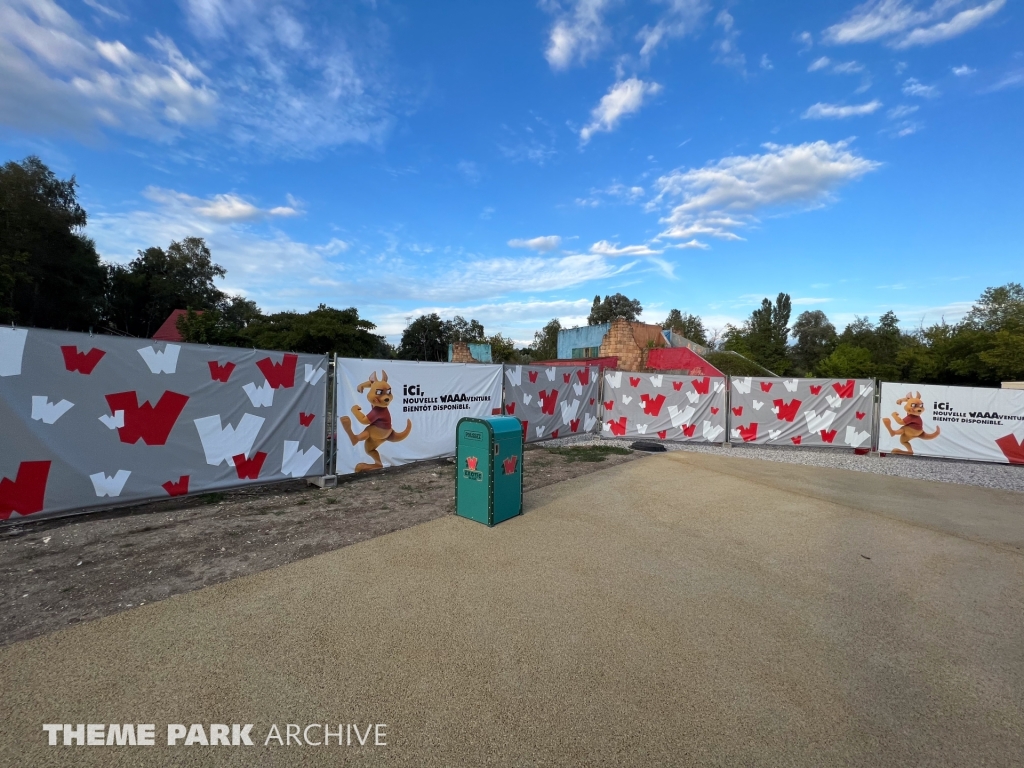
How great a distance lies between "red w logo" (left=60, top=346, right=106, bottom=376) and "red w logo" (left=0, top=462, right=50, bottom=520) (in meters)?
1.06

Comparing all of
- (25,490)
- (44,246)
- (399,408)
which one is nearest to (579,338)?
(399,408)

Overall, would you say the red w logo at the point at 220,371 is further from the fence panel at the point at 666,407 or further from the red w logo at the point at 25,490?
the fence panel at the point at 666,407

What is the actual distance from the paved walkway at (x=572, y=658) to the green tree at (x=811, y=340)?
239 ft

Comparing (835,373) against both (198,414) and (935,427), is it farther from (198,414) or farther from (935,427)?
(198,414)

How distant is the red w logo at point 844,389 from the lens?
11.6 m

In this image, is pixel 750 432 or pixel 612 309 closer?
pixel 750 432

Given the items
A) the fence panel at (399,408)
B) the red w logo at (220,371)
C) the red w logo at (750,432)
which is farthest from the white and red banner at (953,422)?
the red w logo at (220,371)

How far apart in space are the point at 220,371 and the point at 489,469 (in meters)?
3.92

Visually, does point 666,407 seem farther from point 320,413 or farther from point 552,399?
point 320,413

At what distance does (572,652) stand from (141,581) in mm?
3666

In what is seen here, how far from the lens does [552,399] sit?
1253cm

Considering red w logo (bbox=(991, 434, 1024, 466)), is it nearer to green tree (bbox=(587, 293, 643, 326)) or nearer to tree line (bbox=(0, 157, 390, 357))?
tree line (bbox=(0, 157, 390, 357))

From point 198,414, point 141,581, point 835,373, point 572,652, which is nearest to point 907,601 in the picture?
point 572,652

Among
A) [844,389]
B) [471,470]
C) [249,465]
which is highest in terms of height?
[844,389]
